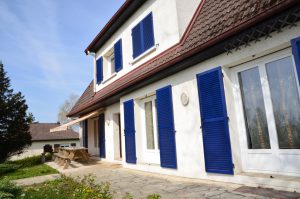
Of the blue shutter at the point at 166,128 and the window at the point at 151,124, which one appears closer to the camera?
the blue shutter at the point at 166,128

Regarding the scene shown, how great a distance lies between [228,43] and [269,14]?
124 centimetres

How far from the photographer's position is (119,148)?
42.9 ft

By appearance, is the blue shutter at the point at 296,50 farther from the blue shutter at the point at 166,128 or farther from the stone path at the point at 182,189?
the blue shutter at the point at 166,128

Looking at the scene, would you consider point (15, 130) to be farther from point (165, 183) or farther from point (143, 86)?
point (165, 183)

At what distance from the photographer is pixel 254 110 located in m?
5.77

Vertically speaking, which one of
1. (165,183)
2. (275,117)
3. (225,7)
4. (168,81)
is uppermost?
→ (225,7)

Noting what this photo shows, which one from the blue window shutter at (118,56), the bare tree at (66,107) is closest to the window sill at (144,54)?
Answer: the blue window shutter at (118,56)

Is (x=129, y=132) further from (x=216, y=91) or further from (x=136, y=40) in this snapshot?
(x=216, y=91)

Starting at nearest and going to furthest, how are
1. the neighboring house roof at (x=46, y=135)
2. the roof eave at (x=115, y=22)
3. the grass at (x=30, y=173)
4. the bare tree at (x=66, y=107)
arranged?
the roof eave at (x=115, y=22), the grass at (x=30, y=173), the neighboring house roof at (x=46, y=135), the bare tree at (x=66, y=107)

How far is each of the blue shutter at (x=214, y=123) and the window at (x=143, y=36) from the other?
13.8 ft

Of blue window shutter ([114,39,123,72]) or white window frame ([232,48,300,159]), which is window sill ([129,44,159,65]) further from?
white window frame ([232,48,300,159])

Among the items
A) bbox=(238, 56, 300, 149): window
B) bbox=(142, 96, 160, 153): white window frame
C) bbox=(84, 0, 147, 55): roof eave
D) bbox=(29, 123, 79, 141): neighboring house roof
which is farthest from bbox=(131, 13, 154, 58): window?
bbox=(29, 123, 79, 141): neighboring house roof

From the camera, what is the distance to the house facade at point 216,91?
5.07 meters

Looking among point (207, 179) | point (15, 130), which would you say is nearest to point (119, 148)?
point (207, 179)
